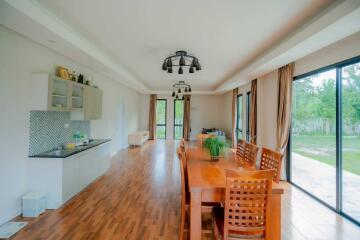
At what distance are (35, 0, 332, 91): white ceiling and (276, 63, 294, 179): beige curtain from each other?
0.73 metres

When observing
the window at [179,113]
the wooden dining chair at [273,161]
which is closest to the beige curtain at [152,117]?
the window at [179,113]

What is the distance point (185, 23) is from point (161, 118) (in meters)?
8.59

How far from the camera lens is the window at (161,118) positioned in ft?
37.3

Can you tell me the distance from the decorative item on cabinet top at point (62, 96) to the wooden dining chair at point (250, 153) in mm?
3290

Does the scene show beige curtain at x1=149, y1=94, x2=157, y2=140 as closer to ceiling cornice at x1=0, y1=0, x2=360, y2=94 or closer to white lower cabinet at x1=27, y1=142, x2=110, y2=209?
ceiling cornice at x1=0, y1=0, x2=360, y2=94

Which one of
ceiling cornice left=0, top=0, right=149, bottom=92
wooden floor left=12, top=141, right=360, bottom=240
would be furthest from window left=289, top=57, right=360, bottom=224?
ceiling cornice left=0, top=0, right=149, bottom=92

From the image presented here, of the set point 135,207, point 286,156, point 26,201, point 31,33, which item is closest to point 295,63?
point 286,156

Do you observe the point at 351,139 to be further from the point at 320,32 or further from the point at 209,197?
the point at 209,197

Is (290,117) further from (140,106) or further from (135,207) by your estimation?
(140,106)


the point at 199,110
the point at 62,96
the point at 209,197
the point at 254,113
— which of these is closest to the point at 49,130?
the point at 62,96

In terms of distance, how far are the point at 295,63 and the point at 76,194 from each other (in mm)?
5058

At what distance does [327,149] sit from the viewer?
3428mm

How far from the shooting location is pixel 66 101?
361cm

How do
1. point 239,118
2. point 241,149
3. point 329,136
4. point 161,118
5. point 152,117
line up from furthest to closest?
point 161,118 → point 152,117 → point 239,118 → point 241,149 → point 329,136
